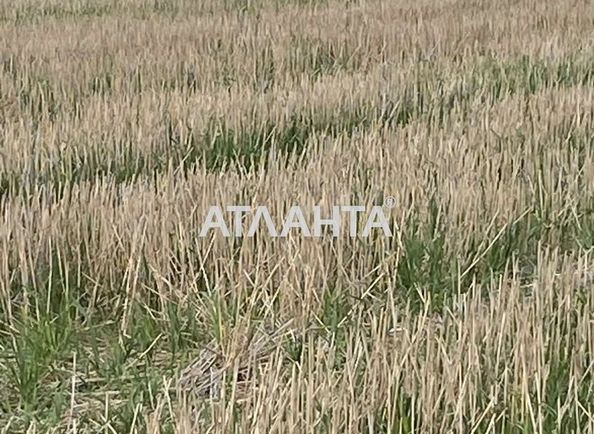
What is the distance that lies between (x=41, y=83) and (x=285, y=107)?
1.78 metres

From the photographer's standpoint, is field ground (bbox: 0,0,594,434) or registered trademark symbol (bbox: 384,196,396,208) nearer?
field ground (bbox: 0,0,594,434)

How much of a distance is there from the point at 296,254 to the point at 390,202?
0.59 metres

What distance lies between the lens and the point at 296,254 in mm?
2859

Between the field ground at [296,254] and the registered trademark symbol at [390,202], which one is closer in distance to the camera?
the field ground at [296,254]

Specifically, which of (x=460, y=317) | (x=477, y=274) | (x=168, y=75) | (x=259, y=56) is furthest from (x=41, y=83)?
(x=460, y=317)

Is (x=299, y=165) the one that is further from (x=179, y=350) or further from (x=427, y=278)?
(x=179, y=350)

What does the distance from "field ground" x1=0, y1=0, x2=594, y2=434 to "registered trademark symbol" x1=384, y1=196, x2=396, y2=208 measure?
0.04m

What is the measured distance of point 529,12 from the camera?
877 cm

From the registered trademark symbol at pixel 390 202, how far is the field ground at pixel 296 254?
40mm

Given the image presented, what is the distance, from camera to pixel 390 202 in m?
3.34

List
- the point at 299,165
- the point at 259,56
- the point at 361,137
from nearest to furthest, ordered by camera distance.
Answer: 1. the point at 299,165
2. the point at 361,137
3. the point at 259,56

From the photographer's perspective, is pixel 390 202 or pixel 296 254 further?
pixel 390 202

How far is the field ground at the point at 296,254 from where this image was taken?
2.03 metres

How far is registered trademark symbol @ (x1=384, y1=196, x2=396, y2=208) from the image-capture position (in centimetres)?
331
